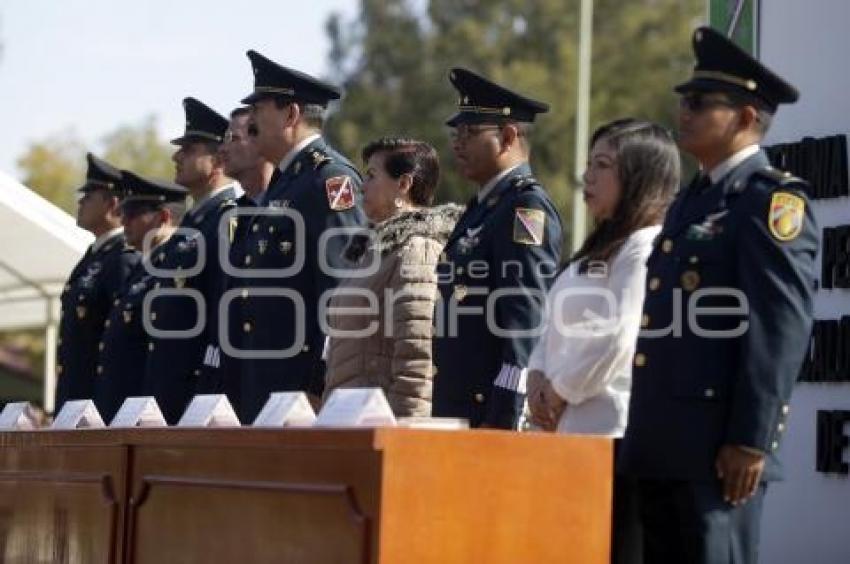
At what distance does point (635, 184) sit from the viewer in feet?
18.1

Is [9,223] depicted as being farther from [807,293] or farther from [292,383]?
[807,293]

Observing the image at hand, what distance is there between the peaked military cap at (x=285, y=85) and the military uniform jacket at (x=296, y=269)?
0.20 meters

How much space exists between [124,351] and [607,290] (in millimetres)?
3812

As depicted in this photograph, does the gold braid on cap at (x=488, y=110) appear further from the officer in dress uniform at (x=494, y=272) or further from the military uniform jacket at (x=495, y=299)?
the military uniform jacket at (x=495, y=299)

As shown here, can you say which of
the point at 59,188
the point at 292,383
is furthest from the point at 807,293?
the point at 59,188

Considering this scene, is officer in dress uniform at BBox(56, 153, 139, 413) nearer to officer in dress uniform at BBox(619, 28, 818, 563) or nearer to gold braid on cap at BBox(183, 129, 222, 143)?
gold braid on cap at BBox(183, 129, 222, 143)

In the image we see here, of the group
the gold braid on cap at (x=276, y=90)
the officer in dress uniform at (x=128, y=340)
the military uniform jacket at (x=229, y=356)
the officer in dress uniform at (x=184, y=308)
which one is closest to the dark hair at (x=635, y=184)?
the gold braid on cap at (x=276, y=90)

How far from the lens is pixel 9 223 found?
13.5 m

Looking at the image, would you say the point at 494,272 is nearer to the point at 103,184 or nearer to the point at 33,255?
the point at 103,184

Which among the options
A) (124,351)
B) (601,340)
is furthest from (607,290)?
(124,351)

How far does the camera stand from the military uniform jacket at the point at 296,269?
7.26 m

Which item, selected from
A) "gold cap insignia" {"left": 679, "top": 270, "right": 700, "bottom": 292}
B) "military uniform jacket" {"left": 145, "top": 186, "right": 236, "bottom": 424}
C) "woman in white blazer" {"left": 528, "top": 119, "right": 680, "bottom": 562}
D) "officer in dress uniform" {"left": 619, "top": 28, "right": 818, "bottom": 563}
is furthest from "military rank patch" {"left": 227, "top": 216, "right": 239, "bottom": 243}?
"gold cap insignia" {"left": 679, "top": 270, "right": 700, "bottom": 292}

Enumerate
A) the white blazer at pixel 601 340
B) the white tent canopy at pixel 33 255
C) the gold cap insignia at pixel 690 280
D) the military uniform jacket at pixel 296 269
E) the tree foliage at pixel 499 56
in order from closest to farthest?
the gold cap insignia at pixel 690 280 → the white blazer at pixel 601 340 → the military uniform jacket at pixel 296 269 → the white tent canopy at pixel 33 255 → the tree foliage at pixel 499 56

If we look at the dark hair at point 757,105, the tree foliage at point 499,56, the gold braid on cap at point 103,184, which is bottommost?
the dark hair at point 757,105
